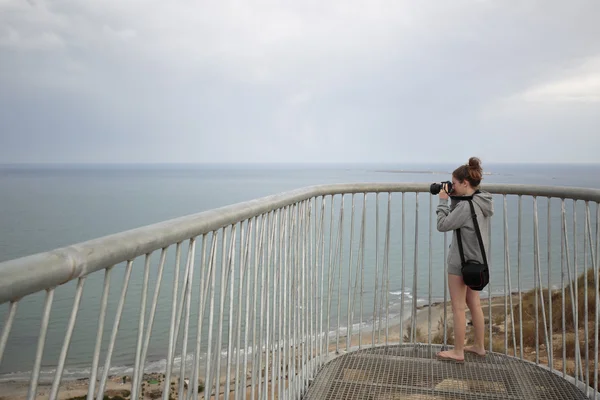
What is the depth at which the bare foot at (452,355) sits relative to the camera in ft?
13.3

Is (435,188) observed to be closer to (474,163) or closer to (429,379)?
(474,163)

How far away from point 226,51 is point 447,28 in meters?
74.1

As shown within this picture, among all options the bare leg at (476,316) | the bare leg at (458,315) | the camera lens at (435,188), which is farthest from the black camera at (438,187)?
the bare leg at (476,316)

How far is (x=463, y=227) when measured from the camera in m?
3.95

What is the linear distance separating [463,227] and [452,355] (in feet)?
3.24

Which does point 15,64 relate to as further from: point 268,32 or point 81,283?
point 81,283

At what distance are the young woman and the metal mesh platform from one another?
179 mm

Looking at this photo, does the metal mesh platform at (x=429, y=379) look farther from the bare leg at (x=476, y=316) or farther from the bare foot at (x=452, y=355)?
the bare leg at (x=476, y=316)

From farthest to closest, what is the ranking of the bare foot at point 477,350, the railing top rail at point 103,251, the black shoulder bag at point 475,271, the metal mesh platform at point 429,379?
the bare foot at point 477,350 → the black shoulder bag at point 475,271 → the metal mesh platform at point 429,379 → the railing top rail at point 103,251

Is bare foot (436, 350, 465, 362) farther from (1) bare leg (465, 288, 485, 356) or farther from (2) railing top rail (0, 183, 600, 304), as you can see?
(2) railing top rail (0, 183, 600, 304)

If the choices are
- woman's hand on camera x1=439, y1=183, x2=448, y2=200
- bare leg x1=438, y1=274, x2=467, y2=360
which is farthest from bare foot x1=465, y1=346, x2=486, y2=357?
woman's hand on camera x1=439, y1=183, x2=448, y2=200

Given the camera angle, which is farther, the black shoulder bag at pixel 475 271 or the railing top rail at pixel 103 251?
the black shoulder bag at pixel 475 271

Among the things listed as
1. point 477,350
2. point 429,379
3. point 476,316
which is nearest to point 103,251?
point 429,379

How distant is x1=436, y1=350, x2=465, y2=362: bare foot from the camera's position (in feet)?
13.3
